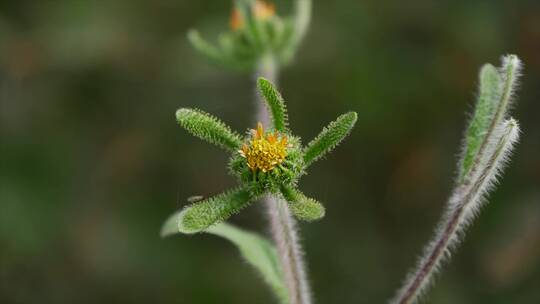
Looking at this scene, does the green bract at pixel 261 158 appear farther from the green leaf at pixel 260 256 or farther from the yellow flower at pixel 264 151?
the green leaf at pixel 260 256

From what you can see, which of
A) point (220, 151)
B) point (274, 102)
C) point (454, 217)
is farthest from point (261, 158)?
point (220, 151)

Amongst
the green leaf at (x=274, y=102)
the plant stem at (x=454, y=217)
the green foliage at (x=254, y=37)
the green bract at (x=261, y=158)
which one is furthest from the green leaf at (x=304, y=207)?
the green foliage at (x=254, y=37)

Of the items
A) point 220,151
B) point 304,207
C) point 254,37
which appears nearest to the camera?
point 304,207

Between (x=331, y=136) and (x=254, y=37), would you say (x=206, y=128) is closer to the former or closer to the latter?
(x=331, y=136)

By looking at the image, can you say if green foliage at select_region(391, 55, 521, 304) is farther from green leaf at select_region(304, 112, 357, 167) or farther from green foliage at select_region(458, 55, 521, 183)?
green leaf at select_region(304, 112, 357, 167)

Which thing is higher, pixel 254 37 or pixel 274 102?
pixel 254 37

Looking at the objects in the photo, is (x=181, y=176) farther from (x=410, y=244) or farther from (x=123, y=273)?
(x=410, y=244)

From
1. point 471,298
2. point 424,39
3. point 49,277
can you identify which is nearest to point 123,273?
point 49,277

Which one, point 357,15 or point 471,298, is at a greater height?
point 357,15
